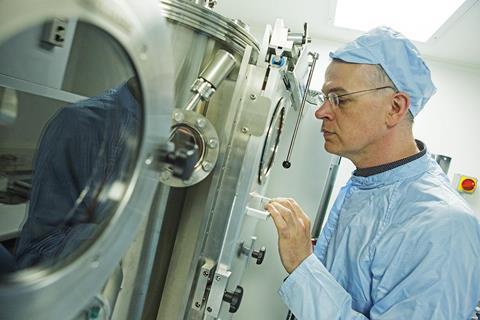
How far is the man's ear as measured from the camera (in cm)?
94

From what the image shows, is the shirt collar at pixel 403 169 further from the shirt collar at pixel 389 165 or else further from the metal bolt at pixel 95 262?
the metal bolt at pixel 95 262

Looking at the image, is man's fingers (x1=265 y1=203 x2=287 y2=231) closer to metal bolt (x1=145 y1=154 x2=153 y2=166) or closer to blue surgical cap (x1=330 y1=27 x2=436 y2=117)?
blue surgical cap (x1=330 y1=27 x2=436 y2=117)

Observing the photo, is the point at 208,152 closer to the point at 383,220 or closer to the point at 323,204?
the point at 383,220

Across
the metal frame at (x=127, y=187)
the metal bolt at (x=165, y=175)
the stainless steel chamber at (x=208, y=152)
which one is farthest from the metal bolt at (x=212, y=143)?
the metal frame at (x=127, y=187)

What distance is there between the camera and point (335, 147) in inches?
40.3

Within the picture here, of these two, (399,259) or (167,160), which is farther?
Answer: (399,259)

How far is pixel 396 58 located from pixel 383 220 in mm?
442

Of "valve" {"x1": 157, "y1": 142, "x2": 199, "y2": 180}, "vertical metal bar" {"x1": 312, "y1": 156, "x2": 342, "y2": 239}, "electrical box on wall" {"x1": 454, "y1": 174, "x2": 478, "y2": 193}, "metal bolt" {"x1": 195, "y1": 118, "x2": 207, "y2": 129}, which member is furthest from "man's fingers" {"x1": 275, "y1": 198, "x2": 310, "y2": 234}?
"electrical box on wall" {"x1": 454, "y1": 174, "x2": 478, "y2": 193}

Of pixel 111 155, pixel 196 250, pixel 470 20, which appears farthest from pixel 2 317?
pixel 470 20

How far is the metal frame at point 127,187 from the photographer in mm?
379

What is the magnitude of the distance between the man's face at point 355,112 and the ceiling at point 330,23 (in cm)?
100

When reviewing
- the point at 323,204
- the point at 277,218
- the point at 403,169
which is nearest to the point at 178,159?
the point at 277,218

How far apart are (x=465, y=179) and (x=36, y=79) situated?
92.9 inches

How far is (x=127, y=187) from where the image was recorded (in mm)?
488
